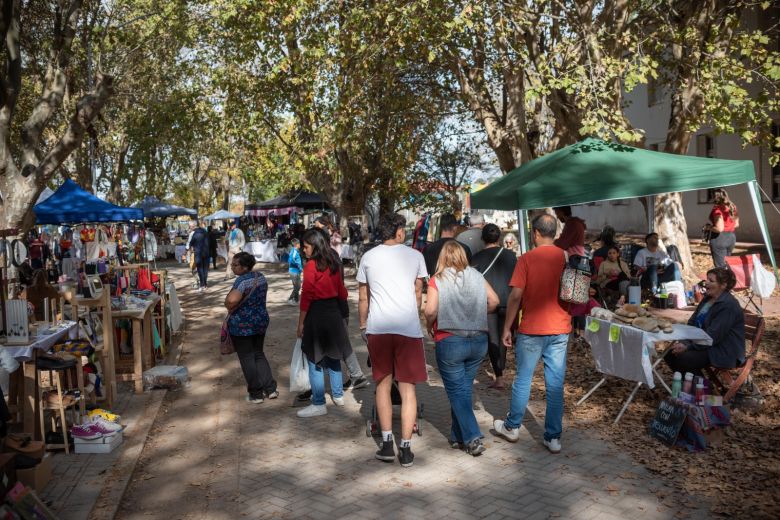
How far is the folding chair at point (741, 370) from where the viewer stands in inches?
261

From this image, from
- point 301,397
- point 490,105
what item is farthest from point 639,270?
point 301,397

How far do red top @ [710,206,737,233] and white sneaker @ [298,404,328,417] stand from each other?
8.63m

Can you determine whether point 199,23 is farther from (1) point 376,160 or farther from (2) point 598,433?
(2) point 598,433

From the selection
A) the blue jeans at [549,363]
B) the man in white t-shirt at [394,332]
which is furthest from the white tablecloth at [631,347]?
the man in white t-shirt at [394,332]

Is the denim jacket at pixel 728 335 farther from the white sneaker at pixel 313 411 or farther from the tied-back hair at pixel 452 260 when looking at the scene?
the white sneaker at pixel 313 411

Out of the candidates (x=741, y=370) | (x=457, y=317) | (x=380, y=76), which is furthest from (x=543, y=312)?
(x=380, y=76)

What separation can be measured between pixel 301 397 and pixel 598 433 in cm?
301

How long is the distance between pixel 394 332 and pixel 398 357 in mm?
200

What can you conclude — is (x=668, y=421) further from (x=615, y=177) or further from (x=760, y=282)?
(x=760, y=282)

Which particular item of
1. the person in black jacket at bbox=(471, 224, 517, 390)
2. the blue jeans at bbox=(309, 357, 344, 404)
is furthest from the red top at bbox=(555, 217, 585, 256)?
the blue jeans at bbox=(309, 357, 344, 404)

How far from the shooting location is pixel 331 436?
666 cm

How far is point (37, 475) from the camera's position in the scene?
5.31m

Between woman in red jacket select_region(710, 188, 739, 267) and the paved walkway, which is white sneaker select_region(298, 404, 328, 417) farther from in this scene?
woman in red jacket select_region(710, 188, 739, 267)

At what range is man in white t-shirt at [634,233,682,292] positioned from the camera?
12.2m
